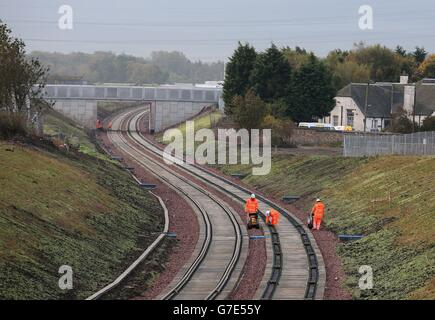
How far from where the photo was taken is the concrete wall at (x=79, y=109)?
11300 cm

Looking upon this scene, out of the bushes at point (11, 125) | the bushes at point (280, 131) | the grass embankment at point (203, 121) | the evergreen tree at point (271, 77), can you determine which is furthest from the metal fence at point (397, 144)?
the grass embankment at point (203, 121)

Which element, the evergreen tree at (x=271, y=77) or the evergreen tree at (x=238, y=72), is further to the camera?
the evergreen tree at (x=238, y=72)

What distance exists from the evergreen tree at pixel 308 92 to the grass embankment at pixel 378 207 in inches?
956

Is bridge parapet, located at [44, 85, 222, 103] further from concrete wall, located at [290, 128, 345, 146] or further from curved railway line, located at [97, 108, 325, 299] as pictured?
curved railway line, located at [97, 108, 325, 299]

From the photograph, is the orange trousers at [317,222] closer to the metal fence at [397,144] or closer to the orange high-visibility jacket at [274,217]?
the orange high-visibility jacket at [274,217]

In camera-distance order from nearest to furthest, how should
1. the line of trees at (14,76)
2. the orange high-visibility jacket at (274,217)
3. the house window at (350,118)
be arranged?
the orange high-visibility jacket at (274,217)
the line of trees at (14,76)
the house window at (350,118)

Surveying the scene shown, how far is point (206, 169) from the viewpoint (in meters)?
73.2

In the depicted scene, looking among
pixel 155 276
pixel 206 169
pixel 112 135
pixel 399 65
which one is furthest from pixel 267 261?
pixel 399 65

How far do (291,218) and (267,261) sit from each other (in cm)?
1214

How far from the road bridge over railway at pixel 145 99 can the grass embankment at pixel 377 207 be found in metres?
43.0

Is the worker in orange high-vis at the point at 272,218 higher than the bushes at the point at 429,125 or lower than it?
lower

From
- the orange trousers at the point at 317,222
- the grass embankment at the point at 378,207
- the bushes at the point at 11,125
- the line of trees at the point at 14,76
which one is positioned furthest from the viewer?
the line of trees at the point at 14,76

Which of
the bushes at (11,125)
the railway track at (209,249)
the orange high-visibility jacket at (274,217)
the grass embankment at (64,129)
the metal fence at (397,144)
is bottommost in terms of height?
the railway track at (209,249)

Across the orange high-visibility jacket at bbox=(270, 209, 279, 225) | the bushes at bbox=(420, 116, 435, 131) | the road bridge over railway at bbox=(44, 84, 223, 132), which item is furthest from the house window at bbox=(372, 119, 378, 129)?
the orange high-visibility jacket at bbox=(270, 209, 279, 225)
